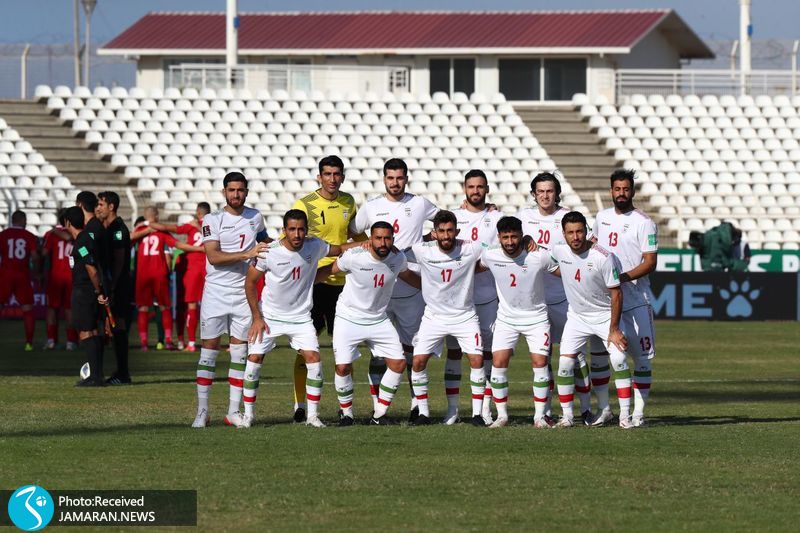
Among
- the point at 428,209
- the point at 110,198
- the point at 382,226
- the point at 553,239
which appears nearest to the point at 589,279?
the point at 553,239

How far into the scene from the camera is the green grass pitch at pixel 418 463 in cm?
829

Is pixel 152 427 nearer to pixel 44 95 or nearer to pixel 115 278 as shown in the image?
pixel 115 278

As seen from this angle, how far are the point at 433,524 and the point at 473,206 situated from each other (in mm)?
5228

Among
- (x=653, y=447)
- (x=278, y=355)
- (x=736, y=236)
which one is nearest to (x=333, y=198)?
(x=653, y=447)

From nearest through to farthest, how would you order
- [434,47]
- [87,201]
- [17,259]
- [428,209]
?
[428,209], [87,201], [17,259], [434,47]

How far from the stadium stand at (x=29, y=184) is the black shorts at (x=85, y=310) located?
15430 mm

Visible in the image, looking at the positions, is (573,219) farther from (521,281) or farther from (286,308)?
(286,308)

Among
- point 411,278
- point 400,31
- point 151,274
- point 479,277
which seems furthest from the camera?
point 400,31

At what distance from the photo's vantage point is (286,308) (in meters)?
11.9

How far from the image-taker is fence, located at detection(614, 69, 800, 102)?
42.8 metres

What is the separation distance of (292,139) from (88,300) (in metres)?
22.7

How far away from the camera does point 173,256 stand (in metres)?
22.8

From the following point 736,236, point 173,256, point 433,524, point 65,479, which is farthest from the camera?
point 736,236

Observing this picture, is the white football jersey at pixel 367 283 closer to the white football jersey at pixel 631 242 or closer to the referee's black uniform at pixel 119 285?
the white football jersey at pixel 631 242
